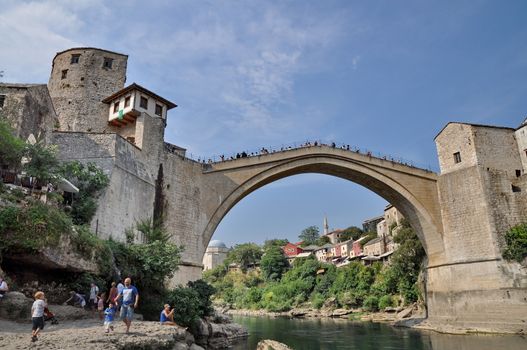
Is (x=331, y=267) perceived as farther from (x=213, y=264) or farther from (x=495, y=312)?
(x=213, y=264)

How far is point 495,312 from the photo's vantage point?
2162 cm

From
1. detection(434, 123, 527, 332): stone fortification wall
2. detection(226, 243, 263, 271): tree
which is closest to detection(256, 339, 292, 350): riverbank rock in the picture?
detection(434, 123, 527, 332): stone fortification wall

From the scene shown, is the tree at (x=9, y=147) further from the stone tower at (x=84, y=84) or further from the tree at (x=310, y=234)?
the tree at (x=310, y=234)

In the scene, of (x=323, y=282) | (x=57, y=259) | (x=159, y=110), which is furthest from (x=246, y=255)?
(x=57, y=259)

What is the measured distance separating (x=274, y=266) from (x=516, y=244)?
39505 mm

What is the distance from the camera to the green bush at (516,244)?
22.5 m

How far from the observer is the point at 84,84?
24234 millimetres

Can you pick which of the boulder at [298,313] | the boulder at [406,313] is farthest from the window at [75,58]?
the boulder at [298,313]

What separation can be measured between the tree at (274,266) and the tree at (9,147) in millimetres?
47449

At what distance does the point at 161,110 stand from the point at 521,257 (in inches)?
843

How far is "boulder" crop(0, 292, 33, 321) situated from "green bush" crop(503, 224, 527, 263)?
2328 centimetres

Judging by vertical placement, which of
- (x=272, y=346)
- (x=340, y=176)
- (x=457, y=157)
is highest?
(x=457, y=157)

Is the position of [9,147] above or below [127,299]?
above

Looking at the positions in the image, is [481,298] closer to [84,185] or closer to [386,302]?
[386,302]
